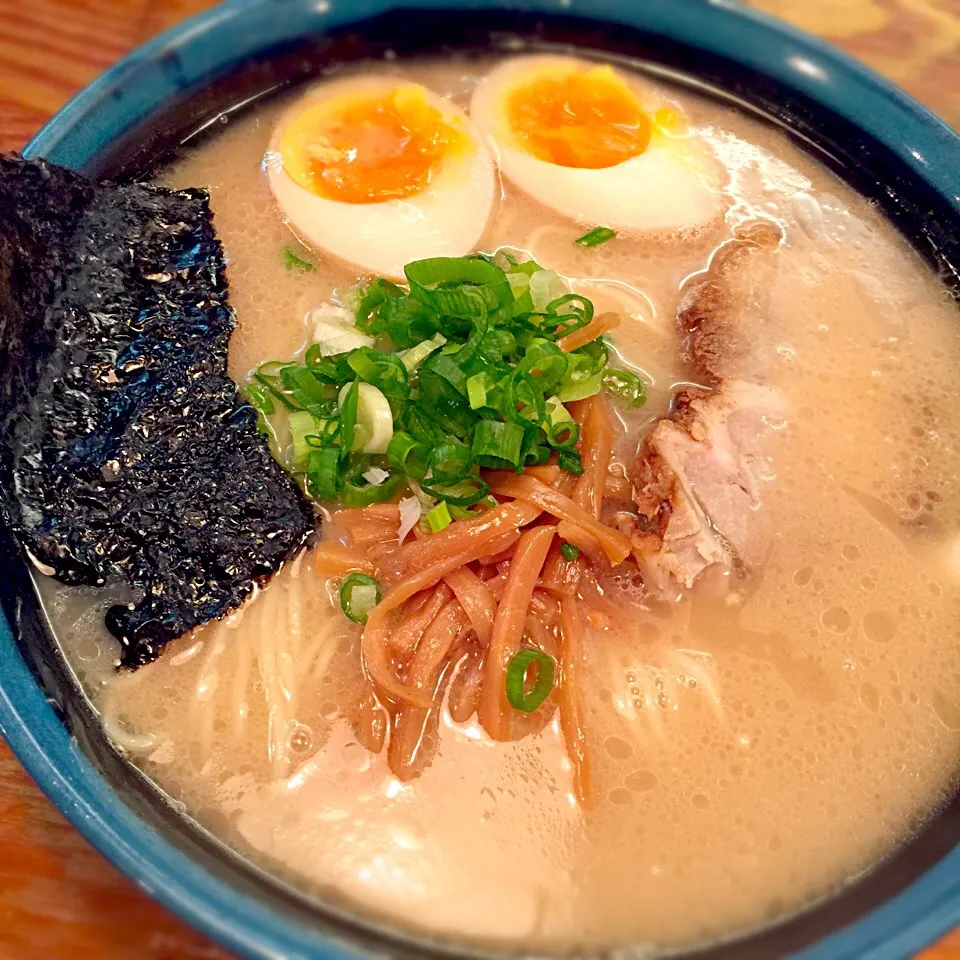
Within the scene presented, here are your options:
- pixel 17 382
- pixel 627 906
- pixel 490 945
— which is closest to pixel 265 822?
pixel 490 945

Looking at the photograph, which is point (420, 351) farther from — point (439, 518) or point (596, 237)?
point (596, 237)

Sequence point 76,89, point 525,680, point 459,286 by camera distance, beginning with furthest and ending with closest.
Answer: point 76,89 < point 459,286 < point 525,680

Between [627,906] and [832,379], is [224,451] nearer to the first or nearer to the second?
[627,906]

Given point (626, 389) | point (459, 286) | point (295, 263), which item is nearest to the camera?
point (459, 286)

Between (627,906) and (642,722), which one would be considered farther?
(642,722)

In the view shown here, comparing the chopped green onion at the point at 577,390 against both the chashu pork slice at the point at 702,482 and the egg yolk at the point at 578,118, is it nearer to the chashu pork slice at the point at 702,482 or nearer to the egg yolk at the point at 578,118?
the chashu pork slice at the point at 702,482

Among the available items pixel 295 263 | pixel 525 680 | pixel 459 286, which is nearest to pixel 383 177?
pixel 295 263
